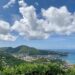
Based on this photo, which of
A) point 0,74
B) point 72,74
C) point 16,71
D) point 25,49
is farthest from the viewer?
point 25,49

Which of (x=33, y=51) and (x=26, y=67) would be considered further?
(x=33, y=51)

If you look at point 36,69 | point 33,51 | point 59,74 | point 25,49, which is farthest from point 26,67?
point 25,49

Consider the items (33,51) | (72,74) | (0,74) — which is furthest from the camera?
(33,51)

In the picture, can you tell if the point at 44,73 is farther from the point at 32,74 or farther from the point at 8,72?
A: the point at 8,72

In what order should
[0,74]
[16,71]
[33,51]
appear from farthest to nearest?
1. [33,51]
2. [16,71]
3. [0,74]

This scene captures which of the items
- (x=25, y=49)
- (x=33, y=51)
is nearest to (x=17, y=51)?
(x=25, y=49)

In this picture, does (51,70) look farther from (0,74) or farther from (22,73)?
(0,74)

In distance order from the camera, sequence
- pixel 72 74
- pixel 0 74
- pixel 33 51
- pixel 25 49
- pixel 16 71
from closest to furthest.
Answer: pixel 0 74, pixel 72 74, pixel 16 71, pixel 33 51, pixel 25 49

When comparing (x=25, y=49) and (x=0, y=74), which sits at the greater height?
(x=25, y=49)

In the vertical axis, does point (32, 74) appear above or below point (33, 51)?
below
